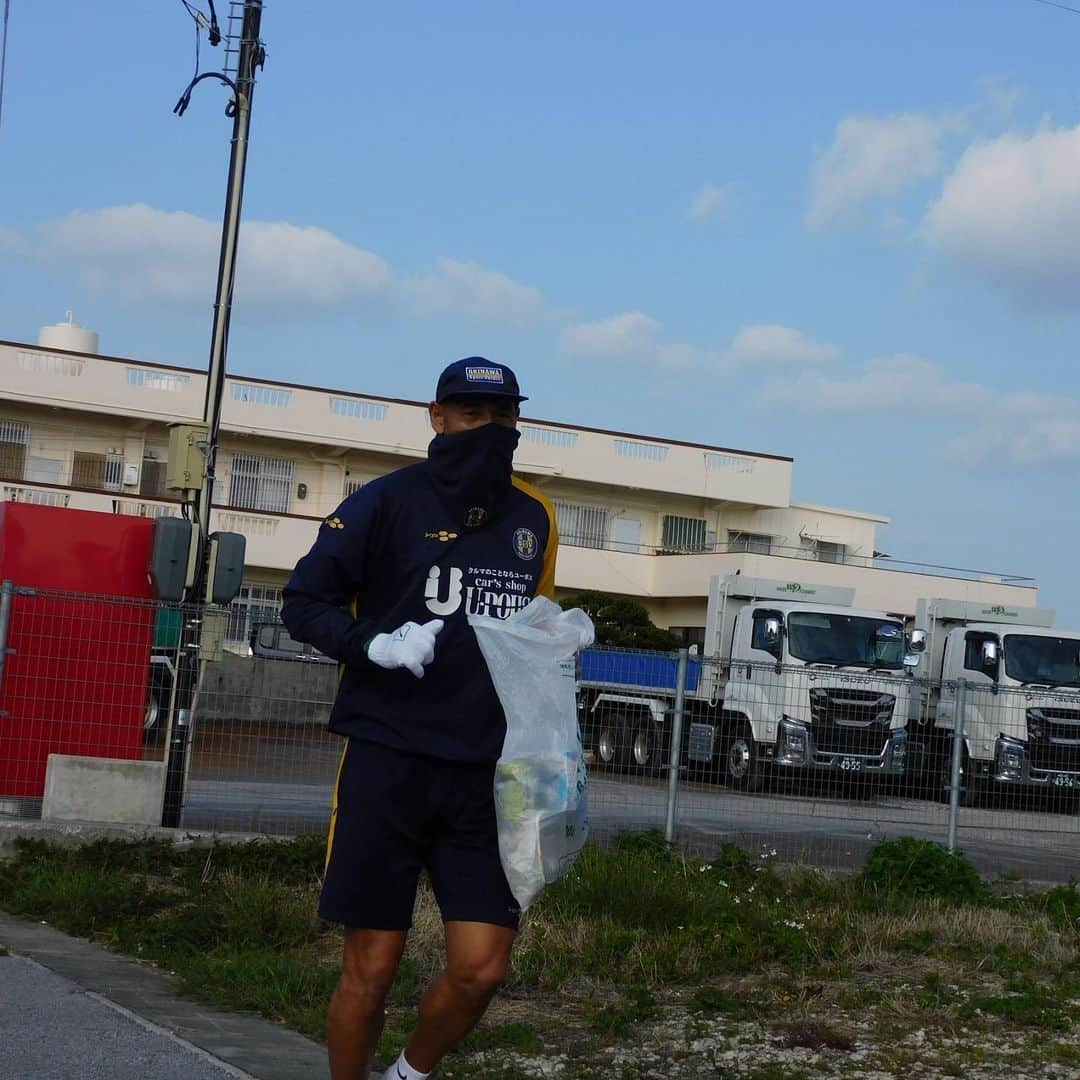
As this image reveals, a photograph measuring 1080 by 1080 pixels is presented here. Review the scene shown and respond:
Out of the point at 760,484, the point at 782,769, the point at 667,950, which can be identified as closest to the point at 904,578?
the point at 760,484

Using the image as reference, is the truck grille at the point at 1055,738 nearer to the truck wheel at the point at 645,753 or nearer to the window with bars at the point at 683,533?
the truck wheel at the point at 645,753

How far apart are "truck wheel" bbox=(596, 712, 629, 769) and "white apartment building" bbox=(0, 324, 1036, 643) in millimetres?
24794

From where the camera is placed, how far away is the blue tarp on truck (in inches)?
494

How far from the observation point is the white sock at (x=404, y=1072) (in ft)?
13.0

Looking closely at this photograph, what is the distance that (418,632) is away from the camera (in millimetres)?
3807

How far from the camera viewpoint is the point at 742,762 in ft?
41.0

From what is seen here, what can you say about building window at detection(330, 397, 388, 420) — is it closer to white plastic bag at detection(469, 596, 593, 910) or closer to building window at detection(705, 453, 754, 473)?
building window at detection(705, 453, 754, 473)

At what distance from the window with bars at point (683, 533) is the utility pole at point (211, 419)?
34358mm

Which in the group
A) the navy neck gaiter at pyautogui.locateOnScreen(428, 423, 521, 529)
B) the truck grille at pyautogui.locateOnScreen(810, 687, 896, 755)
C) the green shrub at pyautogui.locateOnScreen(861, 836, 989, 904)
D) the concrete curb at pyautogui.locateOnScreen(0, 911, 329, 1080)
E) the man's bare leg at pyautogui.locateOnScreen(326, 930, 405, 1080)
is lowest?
the concrete curb at pyautogui.locateOnScreen(0, 911, 329, 1080)

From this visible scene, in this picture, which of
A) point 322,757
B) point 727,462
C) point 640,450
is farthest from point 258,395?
point 322,757

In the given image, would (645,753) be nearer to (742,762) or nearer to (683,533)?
(742,762)

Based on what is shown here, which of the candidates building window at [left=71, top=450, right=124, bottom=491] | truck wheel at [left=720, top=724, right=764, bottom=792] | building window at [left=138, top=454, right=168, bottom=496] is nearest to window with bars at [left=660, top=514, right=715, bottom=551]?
building window at [left=138, top=454, right=168, bottom=496]

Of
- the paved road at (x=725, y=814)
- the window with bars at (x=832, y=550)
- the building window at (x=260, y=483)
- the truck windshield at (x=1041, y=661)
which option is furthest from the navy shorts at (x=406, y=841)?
the window with bars at (x=832, y=550)

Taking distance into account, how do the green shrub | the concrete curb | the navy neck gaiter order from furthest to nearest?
the green shrub < the concrete curb < the navy neck gaiter
